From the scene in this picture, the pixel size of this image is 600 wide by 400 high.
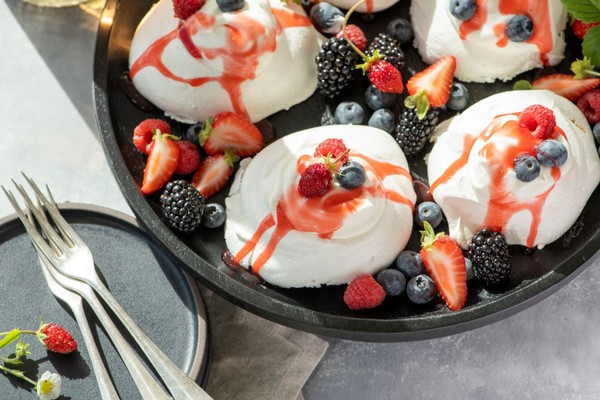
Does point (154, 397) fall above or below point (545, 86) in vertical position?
below

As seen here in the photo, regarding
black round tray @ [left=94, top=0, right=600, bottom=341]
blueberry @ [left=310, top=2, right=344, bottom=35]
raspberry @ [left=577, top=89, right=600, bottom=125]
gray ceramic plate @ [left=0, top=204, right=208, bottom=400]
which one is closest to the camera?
black round tray @ [left=94, top=0, right=600, bottom=341]

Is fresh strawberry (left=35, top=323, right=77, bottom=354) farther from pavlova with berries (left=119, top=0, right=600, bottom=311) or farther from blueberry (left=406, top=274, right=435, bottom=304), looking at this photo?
blueberry (left=406, top=274, right=435, bottom=304)

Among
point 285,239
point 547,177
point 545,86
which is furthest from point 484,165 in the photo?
point 285,239

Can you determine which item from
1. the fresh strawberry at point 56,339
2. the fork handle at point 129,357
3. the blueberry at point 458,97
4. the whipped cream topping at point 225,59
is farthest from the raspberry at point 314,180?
the fresh strawberry at point 56,339

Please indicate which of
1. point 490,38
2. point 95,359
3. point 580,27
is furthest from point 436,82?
point 95,359

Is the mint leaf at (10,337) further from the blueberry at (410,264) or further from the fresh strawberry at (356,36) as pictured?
the fresh strawberry at (356,36)

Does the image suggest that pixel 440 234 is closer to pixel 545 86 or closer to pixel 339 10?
pixel 545 86

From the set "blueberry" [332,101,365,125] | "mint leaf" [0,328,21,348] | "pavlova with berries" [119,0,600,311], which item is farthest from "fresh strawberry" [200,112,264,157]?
"mint leaf" [0,328,21,348]
